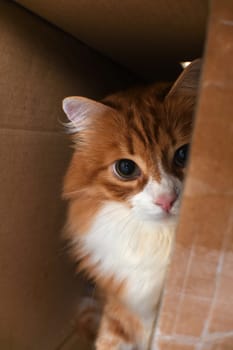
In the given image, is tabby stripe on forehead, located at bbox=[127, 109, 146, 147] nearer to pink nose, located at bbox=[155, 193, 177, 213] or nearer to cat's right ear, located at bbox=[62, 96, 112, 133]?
cat's right ear, located at bbox=[62, 96, 112, 133]

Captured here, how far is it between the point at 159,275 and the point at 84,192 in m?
0.32

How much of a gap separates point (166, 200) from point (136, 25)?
0.42m

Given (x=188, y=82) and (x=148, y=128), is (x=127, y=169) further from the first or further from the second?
(x=188, y=82)

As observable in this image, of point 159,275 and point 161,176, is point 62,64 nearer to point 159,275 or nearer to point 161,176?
point 161,176

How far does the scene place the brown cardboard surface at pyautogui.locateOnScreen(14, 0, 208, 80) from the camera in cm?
90

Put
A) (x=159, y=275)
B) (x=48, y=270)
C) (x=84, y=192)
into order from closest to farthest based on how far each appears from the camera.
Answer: (x=159, y=275)
(x=84, y=192)
(x=48, y=270)

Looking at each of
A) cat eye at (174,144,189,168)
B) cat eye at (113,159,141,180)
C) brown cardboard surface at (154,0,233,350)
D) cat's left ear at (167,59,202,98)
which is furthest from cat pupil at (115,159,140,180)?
brown cardboard surface at (154,0,233,350)

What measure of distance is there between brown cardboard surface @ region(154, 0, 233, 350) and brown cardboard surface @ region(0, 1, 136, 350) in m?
0.58

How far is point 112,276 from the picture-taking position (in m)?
1.24

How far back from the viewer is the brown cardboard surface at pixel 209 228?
22.9 inches

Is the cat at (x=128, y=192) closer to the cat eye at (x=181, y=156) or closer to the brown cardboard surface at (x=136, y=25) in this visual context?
the cat eye at (x=181, y=156)

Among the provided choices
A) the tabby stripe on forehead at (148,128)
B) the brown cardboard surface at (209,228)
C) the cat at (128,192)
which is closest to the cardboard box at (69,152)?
the brown cardboard surface at (209,228)

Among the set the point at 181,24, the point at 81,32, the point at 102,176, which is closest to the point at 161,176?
the point at 102,176

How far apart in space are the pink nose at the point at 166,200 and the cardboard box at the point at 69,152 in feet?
1.15
